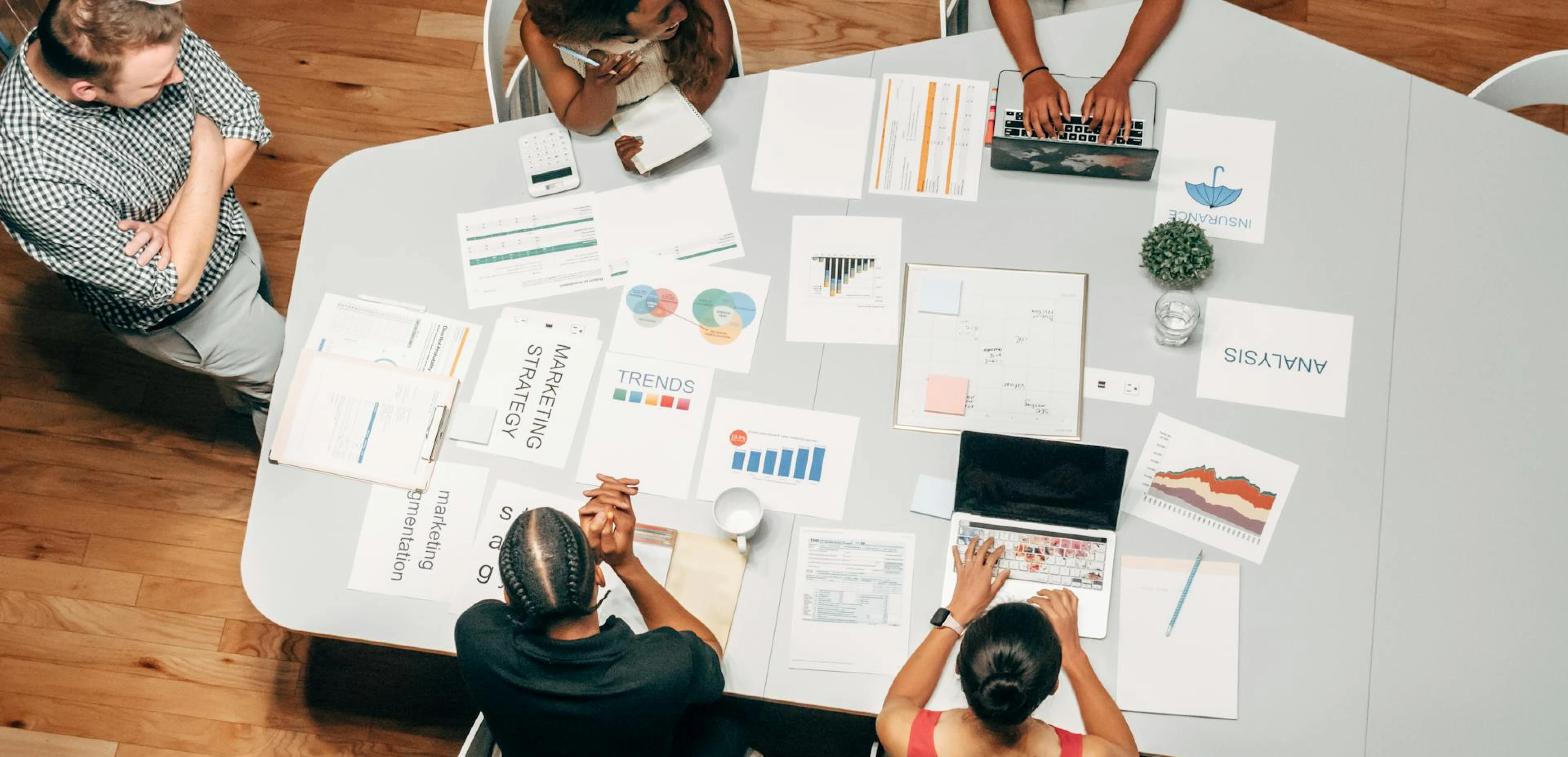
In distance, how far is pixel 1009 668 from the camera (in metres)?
1.72

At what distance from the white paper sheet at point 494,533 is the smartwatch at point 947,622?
0.69 meters

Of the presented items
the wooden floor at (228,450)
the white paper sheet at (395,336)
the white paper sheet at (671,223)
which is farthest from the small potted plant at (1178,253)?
the white paper sheet at (395,336)

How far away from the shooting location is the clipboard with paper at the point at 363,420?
6.82 feet

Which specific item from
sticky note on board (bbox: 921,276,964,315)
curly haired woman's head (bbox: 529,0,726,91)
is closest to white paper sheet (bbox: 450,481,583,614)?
sticky note on board (bbox: 921,276,964,315)

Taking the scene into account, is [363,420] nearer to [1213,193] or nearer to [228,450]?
[228,450]

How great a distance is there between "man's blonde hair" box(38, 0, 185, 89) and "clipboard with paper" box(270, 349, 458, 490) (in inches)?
24.6

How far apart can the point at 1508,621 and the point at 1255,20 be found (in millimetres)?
1295

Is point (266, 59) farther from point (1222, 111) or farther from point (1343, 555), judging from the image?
point (1343, 555)

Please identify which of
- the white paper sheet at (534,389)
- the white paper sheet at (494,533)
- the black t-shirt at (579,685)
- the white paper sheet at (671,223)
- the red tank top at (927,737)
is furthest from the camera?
the white paper sheet at (671,223)

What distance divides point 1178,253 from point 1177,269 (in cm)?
3

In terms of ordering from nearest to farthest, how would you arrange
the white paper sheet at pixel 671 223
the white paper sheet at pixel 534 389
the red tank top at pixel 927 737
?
the red tank top at pixel 927 737, the white paper sheet at pixel 534 389, the white paper sheet at pixel 671 223

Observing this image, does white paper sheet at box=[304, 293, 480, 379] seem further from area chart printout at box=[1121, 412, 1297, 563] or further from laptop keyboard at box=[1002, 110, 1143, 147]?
area chart printout at box=[1121, 412, 1297, 563]

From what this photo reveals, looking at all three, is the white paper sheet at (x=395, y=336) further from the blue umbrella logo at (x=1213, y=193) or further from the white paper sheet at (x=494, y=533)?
the blue umbrella logo at (x=1213, y=193)

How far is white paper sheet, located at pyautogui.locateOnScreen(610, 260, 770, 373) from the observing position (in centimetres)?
213
